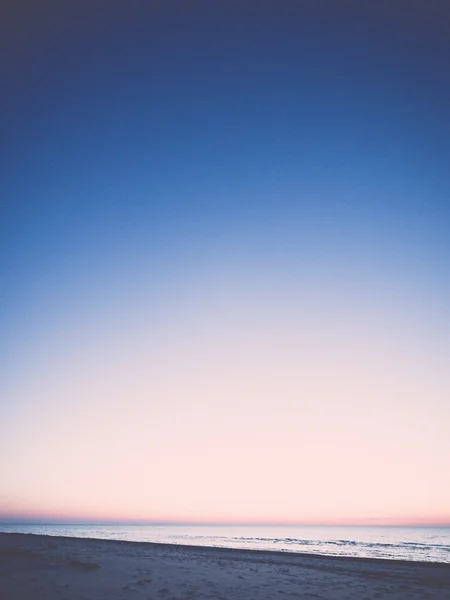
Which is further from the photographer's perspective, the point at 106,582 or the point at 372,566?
the point at 372,566

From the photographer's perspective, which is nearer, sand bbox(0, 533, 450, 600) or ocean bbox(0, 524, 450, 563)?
sand bbox(0, 533, 450, 600)

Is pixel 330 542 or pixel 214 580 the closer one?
pixel 214 580

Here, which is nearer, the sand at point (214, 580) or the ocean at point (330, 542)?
the sand at point (214, 580)

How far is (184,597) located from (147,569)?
626 cm

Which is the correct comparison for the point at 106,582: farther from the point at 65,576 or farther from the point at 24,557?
the point at 24,557

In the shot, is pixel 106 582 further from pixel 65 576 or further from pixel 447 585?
pixel 447 585

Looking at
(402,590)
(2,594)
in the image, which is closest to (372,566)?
(402,590)

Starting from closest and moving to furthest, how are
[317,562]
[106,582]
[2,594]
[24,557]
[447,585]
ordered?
[2,594], [106,582], [447,585], [24,557], [317,562]

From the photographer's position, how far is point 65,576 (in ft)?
42.0

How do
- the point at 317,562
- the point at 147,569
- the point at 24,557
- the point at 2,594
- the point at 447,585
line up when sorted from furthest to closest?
1. the point at 317,562
2. the point at 24,557
3. the point at 147,569
4. the point at 447,585
5. the point at 2,594

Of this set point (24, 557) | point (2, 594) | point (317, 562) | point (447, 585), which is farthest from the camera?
point (317, 562)

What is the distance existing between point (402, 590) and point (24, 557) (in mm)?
17421

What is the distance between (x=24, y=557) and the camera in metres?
18.0

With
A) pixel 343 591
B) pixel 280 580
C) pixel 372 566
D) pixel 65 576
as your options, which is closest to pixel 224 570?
pixel 280 580
